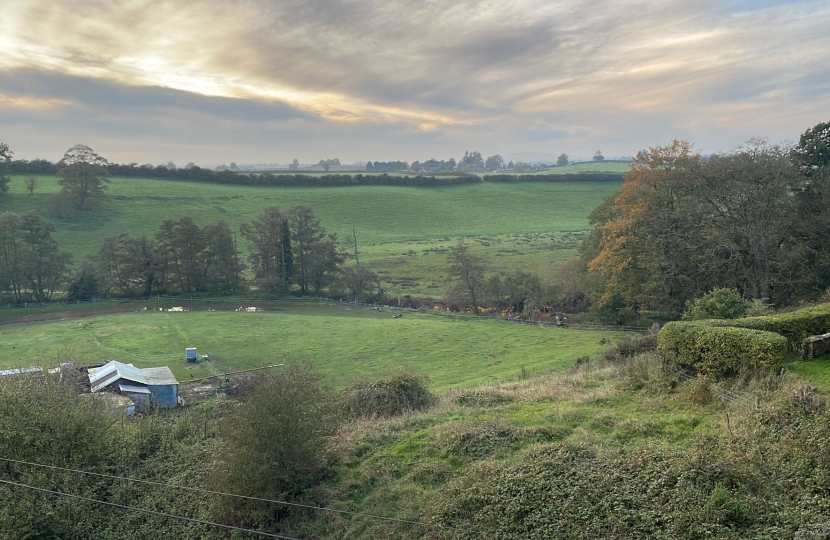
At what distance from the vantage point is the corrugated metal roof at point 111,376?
22.6 metres

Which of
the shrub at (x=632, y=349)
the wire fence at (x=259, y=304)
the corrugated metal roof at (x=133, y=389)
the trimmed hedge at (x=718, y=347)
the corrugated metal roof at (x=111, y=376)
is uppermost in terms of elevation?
the trimmed hedge at (x=718, y=347)

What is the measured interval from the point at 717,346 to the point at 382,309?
119 ft

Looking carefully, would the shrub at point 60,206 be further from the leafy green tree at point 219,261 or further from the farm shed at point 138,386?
the farm shed at point 138,386

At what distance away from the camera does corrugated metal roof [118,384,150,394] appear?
73.6 feet

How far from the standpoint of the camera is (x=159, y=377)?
2422 centimetres

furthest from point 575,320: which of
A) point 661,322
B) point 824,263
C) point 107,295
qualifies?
point 107,295

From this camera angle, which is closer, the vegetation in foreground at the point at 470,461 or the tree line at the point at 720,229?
the vegetation in foreground at the point at 470,461

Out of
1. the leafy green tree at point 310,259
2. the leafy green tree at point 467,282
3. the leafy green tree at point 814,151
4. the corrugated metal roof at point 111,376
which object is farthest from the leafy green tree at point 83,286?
the leafy green tree at point 814,151

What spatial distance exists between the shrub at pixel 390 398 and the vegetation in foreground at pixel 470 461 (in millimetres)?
78

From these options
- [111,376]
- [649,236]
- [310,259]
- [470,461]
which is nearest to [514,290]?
[649,236]

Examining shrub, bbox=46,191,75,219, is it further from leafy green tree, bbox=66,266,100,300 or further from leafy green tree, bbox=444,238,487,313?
leafy green tree, bbox=444,238,487,313

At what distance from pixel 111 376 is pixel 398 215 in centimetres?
7662

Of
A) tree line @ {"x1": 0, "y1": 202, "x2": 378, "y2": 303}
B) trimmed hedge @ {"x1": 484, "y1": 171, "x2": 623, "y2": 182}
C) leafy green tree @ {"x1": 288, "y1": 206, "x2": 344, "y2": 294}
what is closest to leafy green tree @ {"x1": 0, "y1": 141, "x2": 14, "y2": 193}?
tree line @ {"x1": 0, "y1": 202, "x2": 378, "y2": 303}

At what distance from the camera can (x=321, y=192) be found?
10288 centimetres
